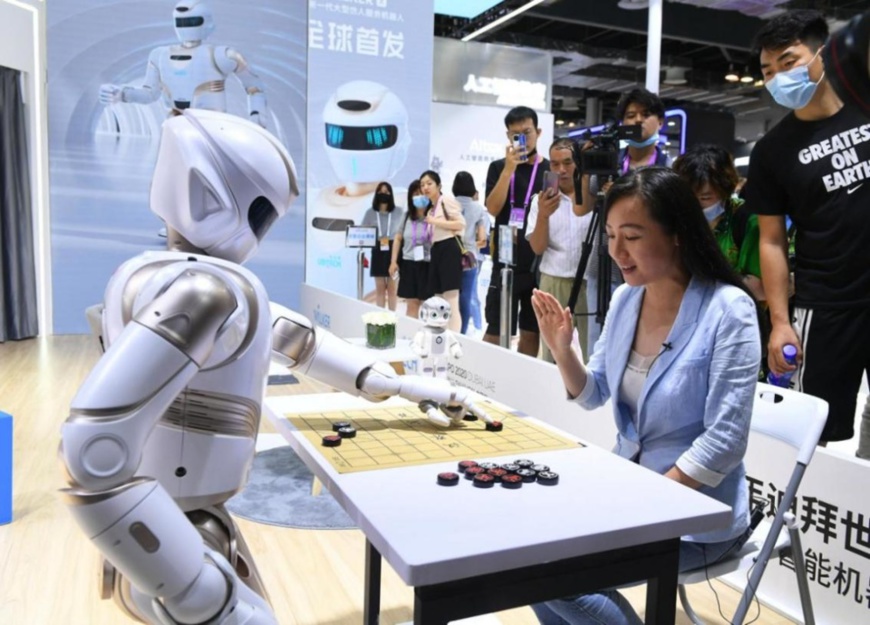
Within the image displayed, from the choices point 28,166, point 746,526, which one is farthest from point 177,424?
point 28,166

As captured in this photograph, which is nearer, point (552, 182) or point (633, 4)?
point (552, 182)

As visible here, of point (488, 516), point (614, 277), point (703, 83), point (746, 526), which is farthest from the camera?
point (703, 83)

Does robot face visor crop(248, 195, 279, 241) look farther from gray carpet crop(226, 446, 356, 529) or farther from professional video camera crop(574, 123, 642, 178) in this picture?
professional video camera crop(574, 123, 642, 178)

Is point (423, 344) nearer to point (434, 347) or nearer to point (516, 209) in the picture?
point (434, 347)

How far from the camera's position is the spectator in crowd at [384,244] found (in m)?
6.75

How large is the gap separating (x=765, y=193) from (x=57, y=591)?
2.48 m

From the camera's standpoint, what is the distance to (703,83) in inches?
470

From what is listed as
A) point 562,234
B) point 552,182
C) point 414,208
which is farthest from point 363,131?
point 552,182

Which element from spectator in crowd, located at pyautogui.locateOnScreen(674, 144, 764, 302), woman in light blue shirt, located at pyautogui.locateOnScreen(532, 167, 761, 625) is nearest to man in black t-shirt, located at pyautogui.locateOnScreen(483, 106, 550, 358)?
spectator in crowd, located at pyautogui.locateOnScreen(674, 144, 764, 302)

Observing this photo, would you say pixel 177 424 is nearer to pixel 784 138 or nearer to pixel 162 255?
pixel 162 255

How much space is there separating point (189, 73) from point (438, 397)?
635cm

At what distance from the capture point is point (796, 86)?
6.85 feet

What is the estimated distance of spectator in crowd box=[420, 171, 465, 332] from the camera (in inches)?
218

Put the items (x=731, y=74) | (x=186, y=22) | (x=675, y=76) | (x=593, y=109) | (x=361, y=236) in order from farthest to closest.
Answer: (x=593, y=109)
(x=675, y=76)
(x=731, y=74)
(x=186, y=22)
(x=361, y=236)
